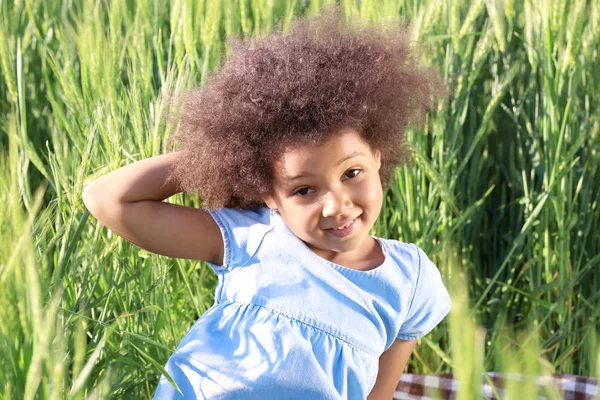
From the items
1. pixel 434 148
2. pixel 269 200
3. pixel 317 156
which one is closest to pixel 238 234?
pixel 269 200

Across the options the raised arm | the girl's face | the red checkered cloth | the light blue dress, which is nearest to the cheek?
the girl's face

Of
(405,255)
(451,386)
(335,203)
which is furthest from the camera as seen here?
(451,386)

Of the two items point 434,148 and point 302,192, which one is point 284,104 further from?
point 434,148

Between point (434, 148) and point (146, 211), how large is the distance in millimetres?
663

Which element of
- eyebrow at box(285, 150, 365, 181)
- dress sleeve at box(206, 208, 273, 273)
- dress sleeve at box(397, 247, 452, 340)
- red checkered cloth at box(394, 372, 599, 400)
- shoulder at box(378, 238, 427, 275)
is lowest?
red checkered cloth at box(394, 372, 599, 400)

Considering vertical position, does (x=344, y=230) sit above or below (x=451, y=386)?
above

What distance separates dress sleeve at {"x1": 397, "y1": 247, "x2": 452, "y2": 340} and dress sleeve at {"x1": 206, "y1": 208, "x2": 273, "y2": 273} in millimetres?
220

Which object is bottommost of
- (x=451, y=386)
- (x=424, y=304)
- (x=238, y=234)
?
(x=451, y=386)

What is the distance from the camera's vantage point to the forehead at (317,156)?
103cm

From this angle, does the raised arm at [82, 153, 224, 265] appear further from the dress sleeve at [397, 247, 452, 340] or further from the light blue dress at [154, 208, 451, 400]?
the dress sleeve at [397, 247, 452, 340]

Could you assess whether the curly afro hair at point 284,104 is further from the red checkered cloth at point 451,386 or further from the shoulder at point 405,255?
the red checkered cloth at point 451,386

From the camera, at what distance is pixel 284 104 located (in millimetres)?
1042

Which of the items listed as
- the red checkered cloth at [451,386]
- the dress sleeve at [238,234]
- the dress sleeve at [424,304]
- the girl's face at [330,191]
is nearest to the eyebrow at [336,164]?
the girl's face at [330,191]

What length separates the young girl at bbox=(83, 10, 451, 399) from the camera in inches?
41.1
